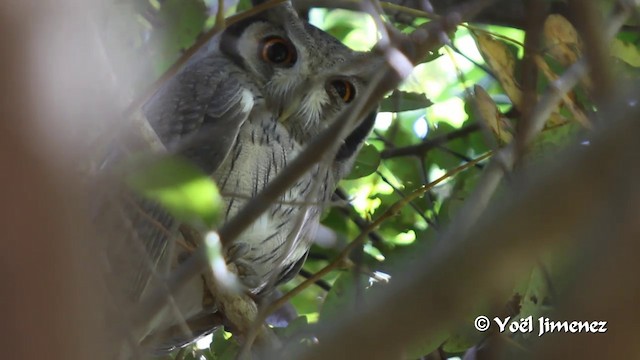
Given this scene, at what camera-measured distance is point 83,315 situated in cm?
44

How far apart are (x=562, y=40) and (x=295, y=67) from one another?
0.78 m

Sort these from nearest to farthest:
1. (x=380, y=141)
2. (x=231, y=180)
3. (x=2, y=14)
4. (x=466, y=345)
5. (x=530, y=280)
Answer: (x=2, y=14) < (x=530, y=280) < (x=466, y=345) < (x=231, y=180) < (x=380, y=141)

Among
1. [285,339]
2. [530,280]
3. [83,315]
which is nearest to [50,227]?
[83,315]

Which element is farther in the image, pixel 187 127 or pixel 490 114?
pixel 187 127

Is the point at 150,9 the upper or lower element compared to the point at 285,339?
upper

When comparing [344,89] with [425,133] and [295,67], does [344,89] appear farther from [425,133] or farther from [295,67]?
[425,133]

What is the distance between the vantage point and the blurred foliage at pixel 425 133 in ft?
4.38

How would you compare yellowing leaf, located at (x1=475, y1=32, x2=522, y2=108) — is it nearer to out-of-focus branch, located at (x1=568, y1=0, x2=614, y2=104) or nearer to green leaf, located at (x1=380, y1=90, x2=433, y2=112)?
green leaf, located at (x1=380, y1=90, x2=433, y2=112)

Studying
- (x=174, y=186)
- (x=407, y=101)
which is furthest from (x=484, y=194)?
(x=407, y=101)

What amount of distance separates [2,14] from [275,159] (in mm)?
1455

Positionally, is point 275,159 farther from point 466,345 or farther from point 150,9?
point 466,345

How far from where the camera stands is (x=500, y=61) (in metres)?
1.34

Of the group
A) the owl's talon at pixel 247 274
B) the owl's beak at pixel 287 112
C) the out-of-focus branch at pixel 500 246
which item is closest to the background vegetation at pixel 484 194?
the out-of-focus branch at pixel 500 246

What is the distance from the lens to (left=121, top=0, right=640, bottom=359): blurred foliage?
1334mm
